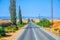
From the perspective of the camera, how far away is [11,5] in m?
61.6

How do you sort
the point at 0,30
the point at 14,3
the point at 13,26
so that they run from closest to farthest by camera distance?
the point at 0,30 < the point at 13,26 < the point at 14,3


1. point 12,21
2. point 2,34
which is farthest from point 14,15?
point 2,34

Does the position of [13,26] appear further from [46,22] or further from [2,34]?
[46,22]

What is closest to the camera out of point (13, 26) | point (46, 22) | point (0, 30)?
point (0, 30)

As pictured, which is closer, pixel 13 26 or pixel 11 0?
pixel 13 26

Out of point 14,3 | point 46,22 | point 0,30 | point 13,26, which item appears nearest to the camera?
point 0,30

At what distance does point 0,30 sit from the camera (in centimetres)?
3231

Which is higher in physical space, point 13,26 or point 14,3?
point 14,3

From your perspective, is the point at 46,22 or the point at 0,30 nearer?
the point at 0,30

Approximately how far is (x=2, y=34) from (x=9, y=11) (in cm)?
2825

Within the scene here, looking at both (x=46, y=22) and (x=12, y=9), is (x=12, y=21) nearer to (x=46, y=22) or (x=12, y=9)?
(x=12, y=9)

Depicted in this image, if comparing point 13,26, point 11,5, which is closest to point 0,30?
point 13,26

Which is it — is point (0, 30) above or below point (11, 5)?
below

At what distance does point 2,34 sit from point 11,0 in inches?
1225
